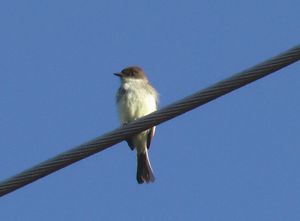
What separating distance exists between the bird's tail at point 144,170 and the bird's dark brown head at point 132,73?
40.6 inches

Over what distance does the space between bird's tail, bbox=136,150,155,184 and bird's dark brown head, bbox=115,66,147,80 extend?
1030 mm

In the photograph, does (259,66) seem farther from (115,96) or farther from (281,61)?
(115,96)

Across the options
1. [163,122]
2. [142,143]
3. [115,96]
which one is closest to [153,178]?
[142,143]

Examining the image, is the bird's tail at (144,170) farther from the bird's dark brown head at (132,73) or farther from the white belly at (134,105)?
the bird's dark brown head at (132,73)

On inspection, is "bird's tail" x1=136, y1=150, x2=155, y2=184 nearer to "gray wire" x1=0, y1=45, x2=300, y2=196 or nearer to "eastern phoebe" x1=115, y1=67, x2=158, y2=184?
"eastern phoebe" x1=115, y1=67, x2=158, y2=184

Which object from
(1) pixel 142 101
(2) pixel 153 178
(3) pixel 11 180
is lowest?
(3) pixel 11 180

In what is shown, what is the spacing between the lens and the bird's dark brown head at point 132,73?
10.9 m

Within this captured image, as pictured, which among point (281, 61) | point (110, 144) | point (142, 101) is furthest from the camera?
point (142, 101)

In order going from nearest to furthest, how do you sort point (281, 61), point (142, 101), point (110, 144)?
point (281, 61) < point (110, 144) < point (142, 101)

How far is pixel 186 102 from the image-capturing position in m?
5.73

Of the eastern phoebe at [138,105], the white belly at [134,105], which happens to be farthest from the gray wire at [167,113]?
the white belly at [134,105]

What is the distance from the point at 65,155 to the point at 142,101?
466cm

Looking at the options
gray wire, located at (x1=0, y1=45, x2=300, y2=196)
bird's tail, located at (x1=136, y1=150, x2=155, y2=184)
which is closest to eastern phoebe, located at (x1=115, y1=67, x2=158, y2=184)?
bird's tail, located at (x1=136, y1=150, x2=155, y2=184)

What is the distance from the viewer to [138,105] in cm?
1027
